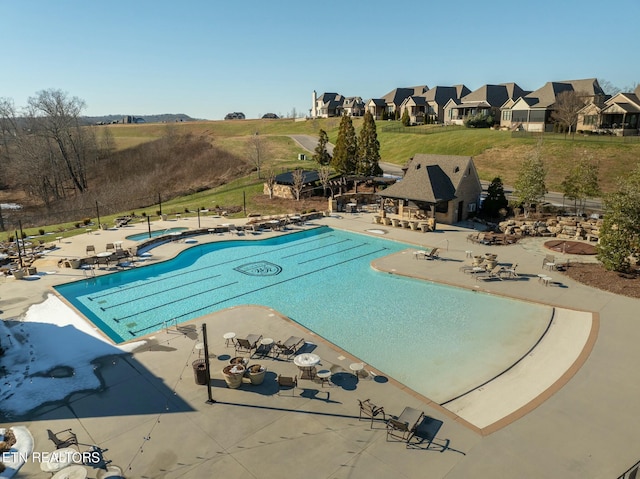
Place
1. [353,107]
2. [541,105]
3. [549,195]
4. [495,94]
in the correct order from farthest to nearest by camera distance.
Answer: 1. [353,107]
2. [495,94]
3. [541,105]
4. [549,195]

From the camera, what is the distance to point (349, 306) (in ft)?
72.4

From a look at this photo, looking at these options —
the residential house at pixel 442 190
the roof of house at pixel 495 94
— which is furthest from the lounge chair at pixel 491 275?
the roof of house at pixel 495 94

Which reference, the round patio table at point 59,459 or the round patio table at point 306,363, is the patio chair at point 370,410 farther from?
the round patio table at point 59,459

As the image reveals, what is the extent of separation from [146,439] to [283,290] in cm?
1290

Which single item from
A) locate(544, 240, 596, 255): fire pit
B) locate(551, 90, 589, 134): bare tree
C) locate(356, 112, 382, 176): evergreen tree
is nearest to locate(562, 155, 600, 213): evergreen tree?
locate(544, 240, 596, 255): fire pit

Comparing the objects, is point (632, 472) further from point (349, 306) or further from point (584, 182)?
point (584, 182)

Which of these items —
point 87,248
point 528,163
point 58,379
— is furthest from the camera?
point 528,163

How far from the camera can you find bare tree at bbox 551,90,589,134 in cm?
6197

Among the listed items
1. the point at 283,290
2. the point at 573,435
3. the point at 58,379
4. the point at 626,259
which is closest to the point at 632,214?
the point at 626,259

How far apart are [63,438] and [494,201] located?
120 ft

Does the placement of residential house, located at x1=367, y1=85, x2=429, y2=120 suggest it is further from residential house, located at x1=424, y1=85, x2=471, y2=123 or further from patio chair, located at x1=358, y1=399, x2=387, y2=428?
patio chair, located at x1=358, y1=399, x2=387, y2=428

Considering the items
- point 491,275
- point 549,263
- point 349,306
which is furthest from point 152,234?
point 549,263

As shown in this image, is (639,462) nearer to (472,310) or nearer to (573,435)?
(573,435)

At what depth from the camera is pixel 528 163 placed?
36.3m
